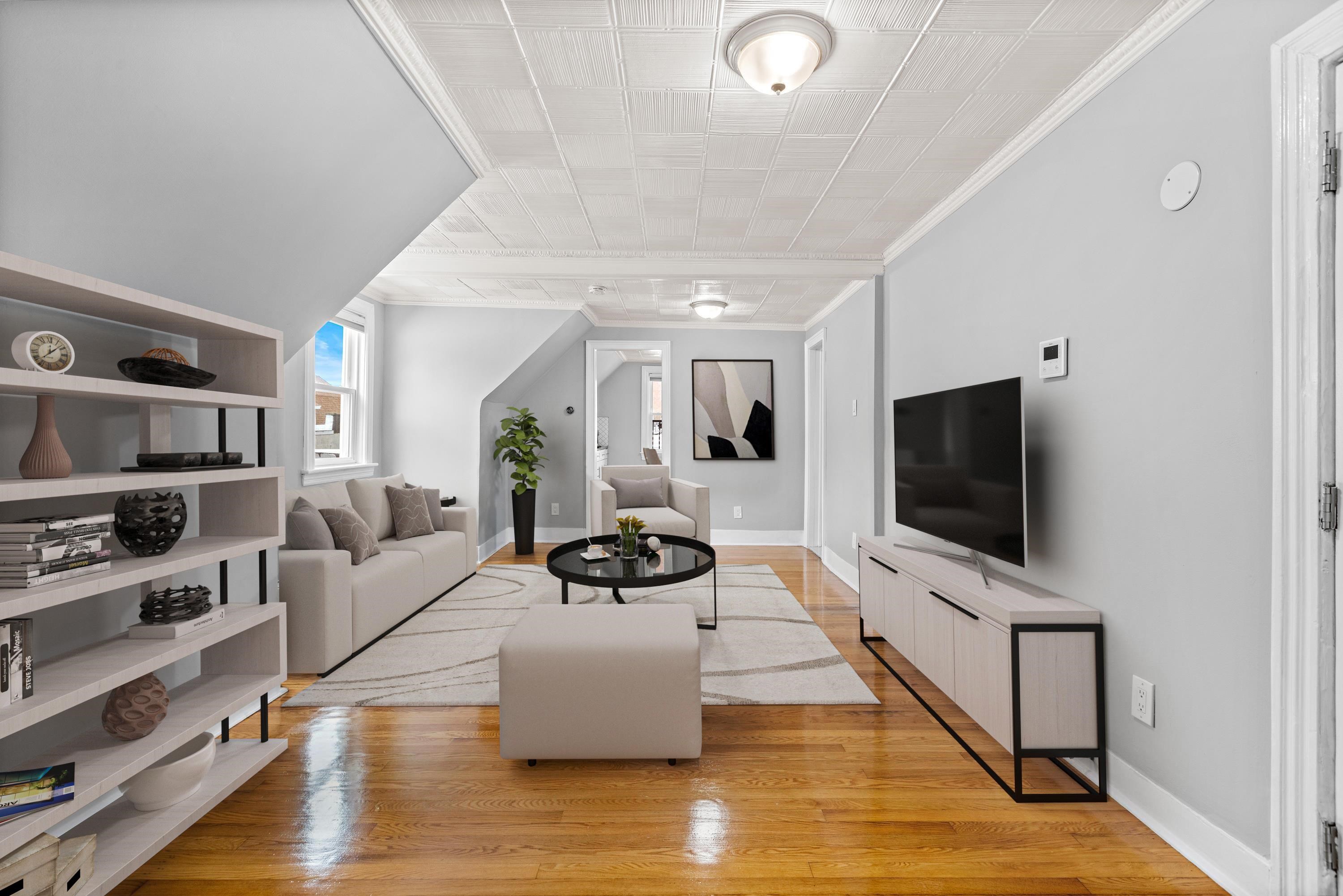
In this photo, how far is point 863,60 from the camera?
Answer: 200 centimetres

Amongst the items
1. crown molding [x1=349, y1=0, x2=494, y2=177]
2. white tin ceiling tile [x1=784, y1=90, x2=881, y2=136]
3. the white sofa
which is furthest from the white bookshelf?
white tin ceiling tile [x1=784, y1=90, x2=881, y2=136]

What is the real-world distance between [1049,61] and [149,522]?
10.4ft

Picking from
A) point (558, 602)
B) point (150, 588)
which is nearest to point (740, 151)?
point (150, 588)

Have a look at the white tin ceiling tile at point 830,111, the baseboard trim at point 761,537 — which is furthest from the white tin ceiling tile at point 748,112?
the baseboard trim at point 761,537

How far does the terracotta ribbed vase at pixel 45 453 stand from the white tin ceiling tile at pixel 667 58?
1.90m

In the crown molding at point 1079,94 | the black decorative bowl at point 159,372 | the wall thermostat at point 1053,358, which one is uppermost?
the crown molding at point 1079,94

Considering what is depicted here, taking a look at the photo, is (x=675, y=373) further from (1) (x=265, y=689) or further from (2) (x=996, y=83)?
(1) (x=265, y=689)

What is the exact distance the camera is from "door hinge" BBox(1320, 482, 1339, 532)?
1.36m

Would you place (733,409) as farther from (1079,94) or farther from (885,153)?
(1079,94)

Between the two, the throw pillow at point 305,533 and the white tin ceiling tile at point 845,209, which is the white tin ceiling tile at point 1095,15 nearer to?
the white tin ceiling tile at point 845,209

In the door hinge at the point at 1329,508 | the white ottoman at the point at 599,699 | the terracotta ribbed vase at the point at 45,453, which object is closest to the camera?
the door hinge at the point at 1329,508

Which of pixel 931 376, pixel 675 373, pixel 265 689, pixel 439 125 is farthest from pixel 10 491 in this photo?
pixel 675 373

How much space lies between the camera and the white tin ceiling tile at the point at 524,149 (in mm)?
2539

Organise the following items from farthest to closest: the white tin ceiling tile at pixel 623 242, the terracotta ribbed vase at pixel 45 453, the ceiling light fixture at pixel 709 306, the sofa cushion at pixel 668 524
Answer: the ceiling light fixture at pixel 709 306 < the sofa cushion at pixel 668 524 < the white tin ceiling tile at pixel 623 242 < the terracotta ribbed vase at pixel 45 453
